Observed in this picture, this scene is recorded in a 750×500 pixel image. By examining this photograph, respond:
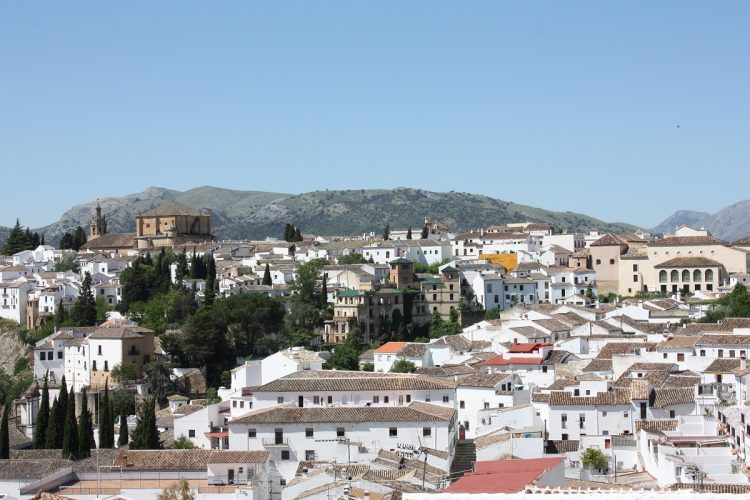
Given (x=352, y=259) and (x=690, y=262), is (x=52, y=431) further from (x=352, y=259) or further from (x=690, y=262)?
(x=690, y=262)

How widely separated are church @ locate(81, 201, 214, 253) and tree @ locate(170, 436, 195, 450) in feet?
137

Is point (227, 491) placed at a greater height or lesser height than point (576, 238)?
lesser

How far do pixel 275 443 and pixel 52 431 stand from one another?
8651 mm

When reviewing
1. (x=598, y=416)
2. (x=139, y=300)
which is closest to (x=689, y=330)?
(x=598, y=416)

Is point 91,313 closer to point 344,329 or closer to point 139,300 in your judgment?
point 139,300

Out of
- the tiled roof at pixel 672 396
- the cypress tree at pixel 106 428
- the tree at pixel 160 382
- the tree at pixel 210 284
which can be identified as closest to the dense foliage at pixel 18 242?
the tree at pixel 210 284

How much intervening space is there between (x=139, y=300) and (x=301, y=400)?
27.5 meters

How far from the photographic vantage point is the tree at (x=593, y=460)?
28312 mm

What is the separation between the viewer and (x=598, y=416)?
31.4 m

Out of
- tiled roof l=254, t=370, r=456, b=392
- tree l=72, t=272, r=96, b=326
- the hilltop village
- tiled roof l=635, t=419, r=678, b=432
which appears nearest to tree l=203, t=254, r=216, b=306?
the hilltop village

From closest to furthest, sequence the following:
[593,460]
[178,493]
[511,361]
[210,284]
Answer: [178,493], [593,460], [511,361], [210,284]

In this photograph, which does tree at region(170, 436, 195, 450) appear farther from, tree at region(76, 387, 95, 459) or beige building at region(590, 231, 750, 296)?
beige building at region(590, 231, 750, 296)

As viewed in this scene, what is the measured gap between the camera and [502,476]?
21.2 meters

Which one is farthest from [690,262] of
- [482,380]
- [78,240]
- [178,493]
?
[78,240]
